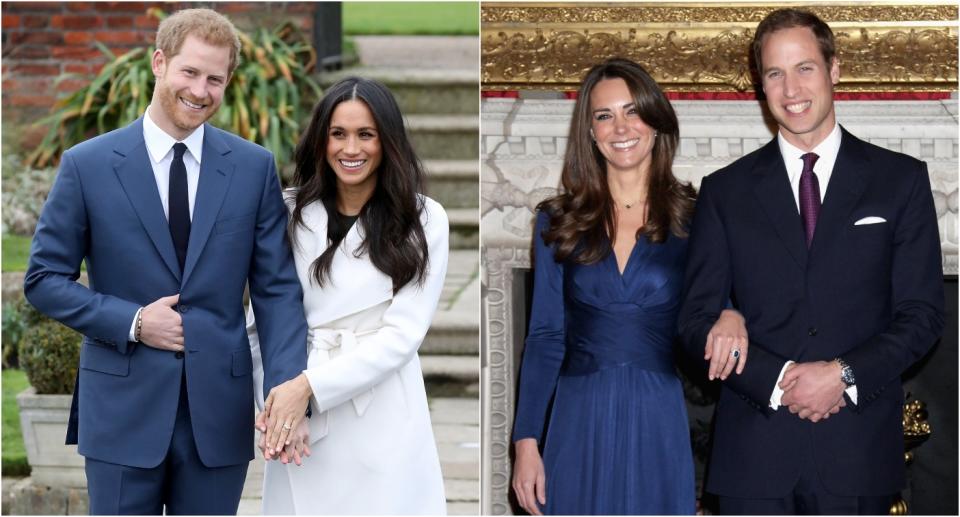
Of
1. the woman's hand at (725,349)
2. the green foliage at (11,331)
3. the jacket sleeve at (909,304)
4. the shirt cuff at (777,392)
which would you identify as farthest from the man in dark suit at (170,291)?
the green foliage at (11,331)

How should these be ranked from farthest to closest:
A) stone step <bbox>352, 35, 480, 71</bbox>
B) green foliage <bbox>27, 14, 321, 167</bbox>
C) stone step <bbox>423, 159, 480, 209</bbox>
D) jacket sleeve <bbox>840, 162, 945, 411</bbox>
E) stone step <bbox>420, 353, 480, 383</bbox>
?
stone step <bbox>352, 35, 480, 71</bbox>
stone step <bbox>423, 159, 480, 209</bbox>
green foliage <bbox>27, 14, 321, 167</bbox>
stone step <bbox>420, 353, 480, 383</bbox>
jacket sleeve <bbox>840, 162, 945, 411</bbox>

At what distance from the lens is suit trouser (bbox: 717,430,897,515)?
285cm

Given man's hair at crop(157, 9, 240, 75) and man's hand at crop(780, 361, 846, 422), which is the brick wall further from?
man's hand at crop(780, 361, 846, 422)

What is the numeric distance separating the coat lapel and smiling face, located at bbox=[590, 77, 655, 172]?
0.29 metres

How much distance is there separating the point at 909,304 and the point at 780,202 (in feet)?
1.21

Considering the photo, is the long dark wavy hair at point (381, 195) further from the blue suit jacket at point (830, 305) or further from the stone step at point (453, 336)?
the stone step at point (453, 336)

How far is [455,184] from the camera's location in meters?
6.60

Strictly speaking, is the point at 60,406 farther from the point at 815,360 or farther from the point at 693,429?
the point at 815,360


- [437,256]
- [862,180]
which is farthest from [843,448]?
[437,256]

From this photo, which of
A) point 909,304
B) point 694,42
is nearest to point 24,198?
point 694,42

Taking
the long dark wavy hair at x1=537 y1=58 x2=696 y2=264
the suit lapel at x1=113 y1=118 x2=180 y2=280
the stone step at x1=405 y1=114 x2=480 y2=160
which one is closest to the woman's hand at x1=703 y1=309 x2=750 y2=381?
the long dark wavy hair at x1=537 y1=58 x2=696 y2=264

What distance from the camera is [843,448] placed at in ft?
9.34

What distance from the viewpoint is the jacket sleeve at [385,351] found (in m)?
2.91

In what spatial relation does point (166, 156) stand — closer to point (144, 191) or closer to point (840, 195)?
point (144, 191)
